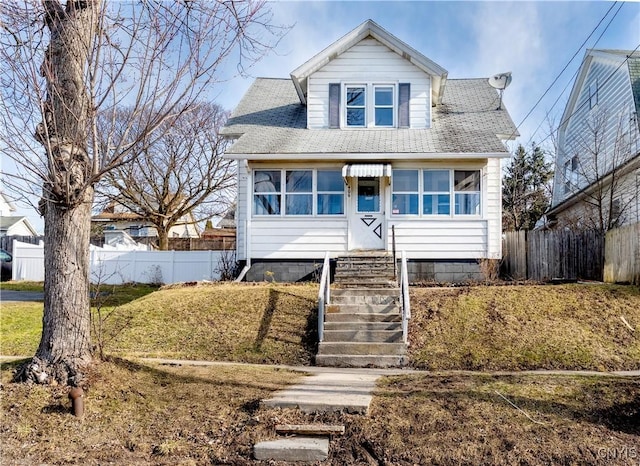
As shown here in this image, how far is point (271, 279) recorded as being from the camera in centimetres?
1413

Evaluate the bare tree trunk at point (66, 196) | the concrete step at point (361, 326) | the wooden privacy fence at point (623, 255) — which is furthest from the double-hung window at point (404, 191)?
the bare tree trunk at point (66, 196)

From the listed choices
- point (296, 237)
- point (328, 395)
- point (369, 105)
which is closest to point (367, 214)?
point (296, 237)

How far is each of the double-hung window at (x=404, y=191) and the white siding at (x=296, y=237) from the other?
1.62 metres

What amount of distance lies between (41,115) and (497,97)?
15.3 m

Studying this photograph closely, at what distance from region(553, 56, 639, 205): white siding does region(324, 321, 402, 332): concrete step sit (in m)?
12.0

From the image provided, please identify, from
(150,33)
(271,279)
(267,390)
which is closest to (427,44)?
(271,279)

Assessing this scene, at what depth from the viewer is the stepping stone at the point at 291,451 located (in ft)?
14.9

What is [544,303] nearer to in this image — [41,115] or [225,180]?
[41,115]

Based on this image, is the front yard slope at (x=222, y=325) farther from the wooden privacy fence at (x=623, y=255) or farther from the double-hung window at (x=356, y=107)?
the wooden privacy fence at (x=623, y=255)

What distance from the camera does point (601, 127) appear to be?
19.2 meters

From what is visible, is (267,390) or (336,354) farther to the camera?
(336,354)

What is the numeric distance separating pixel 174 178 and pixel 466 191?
1844cm

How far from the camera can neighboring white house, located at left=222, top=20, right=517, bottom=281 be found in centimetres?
1397

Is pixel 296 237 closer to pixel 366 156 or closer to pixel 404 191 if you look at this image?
pixel 366 156
